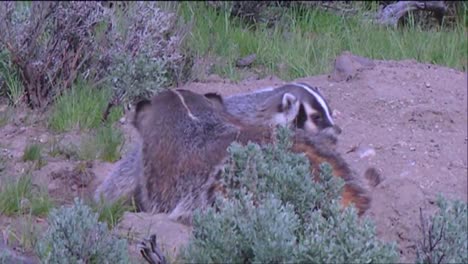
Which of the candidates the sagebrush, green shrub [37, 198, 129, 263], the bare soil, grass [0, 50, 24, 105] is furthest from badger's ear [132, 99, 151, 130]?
green shrub [37, 198, 129, 263]

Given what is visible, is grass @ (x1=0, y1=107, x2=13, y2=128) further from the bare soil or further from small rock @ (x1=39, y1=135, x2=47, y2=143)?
small rock @ (x1=39, y1=135, x2=47, y2=143)

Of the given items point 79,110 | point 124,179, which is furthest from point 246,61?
point 124,179

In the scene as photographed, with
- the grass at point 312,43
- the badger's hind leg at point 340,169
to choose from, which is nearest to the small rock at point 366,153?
the badger's hind leg at point 340,169

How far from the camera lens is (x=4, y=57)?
6094 millimetres

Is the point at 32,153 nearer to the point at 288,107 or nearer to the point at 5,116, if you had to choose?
the point at 5,116

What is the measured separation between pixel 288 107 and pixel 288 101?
4cm

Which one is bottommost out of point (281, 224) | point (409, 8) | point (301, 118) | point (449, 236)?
point (409, 8)

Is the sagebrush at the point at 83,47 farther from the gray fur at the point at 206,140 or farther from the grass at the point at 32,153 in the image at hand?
the grass at the point at 32,153

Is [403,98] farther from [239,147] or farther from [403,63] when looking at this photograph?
[239,147]

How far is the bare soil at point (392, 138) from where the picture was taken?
15.8 ft

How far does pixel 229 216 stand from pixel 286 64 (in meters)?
3.30

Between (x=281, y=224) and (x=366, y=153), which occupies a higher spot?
(x=281, y=224)

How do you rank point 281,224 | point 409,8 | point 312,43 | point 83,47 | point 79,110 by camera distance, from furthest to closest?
point 409,8 → point 312,43 → point 83,47 → point 79,110 → point 281,224

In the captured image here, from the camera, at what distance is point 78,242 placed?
3.52 meters
